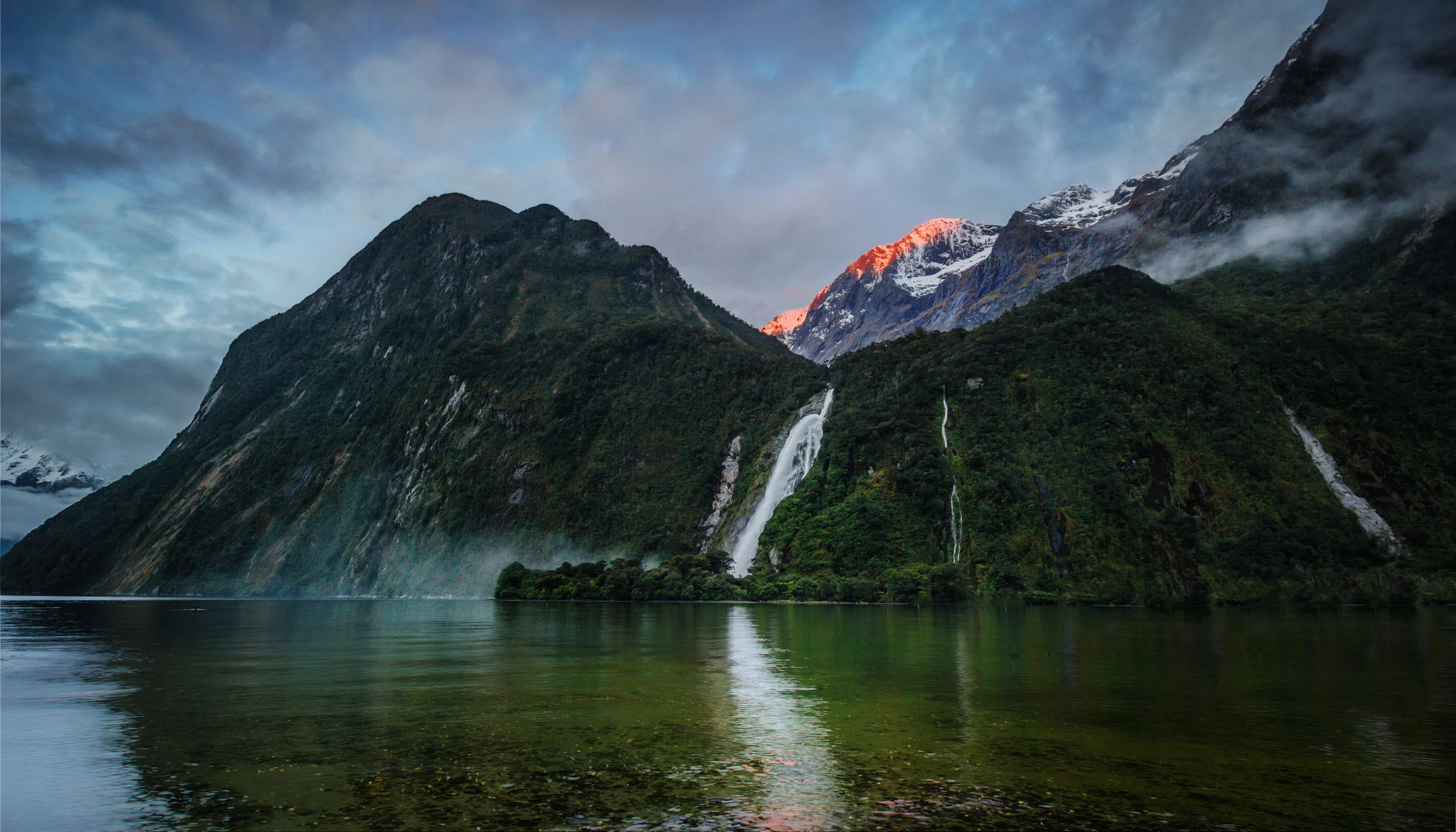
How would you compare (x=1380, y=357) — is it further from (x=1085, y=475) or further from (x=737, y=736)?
(x=737, y=736)

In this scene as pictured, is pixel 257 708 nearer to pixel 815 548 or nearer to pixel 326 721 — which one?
pixel 326 721

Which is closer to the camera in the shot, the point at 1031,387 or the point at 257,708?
the point at 257,708

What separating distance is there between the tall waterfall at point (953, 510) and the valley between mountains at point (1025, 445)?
16.7 inches

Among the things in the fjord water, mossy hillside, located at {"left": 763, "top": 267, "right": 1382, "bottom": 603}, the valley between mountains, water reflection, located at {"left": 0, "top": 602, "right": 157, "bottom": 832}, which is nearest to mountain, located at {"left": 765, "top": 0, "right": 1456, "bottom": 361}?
the valley between mountains

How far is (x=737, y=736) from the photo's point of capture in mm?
17906

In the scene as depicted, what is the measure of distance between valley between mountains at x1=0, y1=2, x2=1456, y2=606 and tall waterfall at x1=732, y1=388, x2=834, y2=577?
61 cm

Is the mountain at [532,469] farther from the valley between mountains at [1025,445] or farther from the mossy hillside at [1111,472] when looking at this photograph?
the mossy hillside at [1111,472]

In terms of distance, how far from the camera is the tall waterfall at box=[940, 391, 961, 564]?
96.1 metres

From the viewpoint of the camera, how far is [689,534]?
135 metres

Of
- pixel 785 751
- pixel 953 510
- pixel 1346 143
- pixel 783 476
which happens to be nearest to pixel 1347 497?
pixel 953 510

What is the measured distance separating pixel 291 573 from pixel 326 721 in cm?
18648

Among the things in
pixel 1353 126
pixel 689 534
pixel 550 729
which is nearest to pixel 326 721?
pixel 550 729

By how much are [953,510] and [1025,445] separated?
47.2 feet

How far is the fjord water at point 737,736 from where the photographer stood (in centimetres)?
1224
